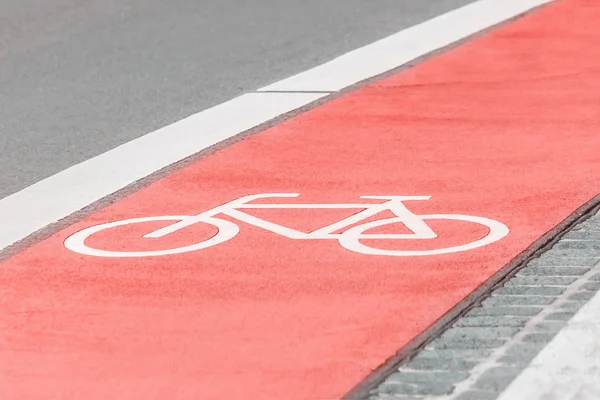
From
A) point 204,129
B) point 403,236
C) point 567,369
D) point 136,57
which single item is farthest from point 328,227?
point 136,57

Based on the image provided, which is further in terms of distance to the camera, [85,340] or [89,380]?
[85,340]

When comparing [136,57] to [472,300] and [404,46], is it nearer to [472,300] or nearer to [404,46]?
[404,46]

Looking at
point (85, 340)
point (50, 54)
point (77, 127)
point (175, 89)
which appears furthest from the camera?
point (50, 54)

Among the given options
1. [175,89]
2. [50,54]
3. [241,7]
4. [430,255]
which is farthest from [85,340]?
[241,7]

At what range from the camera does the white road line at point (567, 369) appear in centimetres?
476

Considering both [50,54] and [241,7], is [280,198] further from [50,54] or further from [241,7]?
[241,7]

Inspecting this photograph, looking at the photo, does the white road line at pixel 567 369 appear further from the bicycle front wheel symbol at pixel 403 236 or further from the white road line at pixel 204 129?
the white road line at pixel 204 129

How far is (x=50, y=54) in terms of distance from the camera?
12312 mm

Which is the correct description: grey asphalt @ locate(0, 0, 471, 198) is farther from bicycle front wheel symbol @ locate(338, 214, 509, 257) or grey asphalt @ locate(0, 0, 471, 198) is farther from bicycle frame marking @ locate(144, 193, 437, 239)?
bicycle front wheel symbol @ locate(338, 214, 509, 257)

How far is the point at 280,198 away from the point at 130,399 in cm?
274

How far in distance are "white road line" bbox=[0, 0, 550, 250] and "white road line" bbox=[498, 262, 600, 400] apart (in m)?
2.62

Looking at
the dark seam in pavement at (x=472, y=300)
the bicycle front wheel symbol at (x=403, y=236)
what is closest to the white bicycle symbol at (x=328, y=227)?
the bicycle front wheel symbol at (x=403, y=236)

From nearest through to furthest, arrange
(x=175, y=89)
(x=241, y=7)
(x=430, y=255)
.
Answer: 1. (x=430, y=255)
2. (x=175, y=89)
3. (x=241, y=7)

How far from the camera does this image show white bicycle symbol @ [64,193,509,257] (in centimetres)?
666
